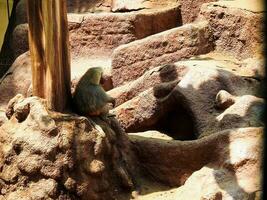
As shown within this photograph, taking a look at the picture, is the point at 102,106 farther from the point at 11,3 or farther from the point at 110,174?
the point at 11,3

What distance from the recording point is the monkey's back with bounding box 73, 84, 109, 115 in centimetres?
505

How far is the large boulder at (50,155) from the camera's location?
15.6ft

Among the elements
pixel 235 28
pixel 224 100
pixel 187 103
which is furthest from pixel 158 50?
pixel 224 100

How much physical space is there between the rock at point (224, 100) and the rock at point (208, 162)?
1.00m

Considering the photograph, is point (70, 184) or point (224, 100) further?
point (224, 100)

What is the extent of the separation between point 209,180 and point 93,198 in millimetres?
914

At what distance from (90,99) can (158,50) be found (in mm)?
2862

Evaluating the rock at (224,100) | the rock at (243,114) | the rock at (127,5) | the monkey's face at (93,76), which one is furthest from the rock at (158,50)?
the monkey's face at (93,76)

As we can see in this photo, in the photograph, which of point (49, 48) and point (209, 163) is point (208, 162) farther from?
point (49, 48)

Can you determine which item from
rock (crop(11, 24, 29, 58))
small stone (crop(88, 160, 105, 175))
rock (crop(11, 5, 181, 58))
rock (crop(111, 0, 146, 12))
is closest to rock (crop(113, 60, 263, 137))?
small stone (crop(88, 160, 105, 175))

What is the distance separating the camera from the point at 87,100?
5023mm

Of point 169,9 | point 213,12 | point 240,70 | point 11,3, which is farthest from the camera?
point 11,3

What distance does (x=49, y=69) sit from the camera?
4.94m

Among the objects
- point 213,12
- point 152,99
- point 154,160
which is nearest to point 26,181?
point 154,160
